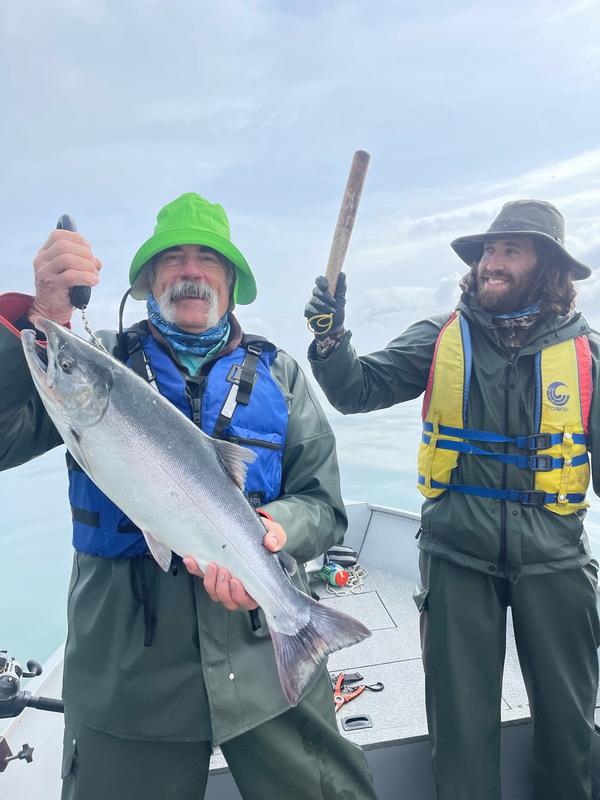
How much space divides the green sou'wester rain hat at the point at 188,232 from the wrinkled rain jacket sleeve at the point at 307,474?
54cm

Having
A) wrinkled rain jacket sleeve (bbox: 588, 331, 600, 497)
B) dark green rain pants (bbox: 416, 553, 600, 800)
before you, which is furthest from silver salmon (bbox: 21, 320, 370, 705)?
wrinkled rain jacket sleeve (bbox: 588, 331, 600, 497)

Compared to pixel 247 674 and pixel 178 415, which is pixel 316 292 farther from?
pixel 247 674

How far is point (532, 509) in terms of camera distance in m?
3.21

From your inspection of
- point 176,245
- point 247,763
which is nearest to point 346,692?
point 247,763

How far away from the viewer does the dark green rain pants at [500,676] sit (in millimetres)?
3020

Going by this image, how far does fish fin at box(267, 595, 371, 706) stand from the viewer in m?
2.03

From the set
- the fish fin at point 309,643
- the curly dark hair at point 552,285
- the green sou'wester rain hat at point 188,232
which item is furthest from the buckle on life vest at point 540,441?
the green sou'wester rain hat at point 188,232

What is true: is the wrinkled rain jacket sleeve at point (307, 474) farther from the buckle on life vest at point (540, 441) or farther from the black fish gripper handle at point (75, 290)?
the buckle on life vest at point (540, 441)

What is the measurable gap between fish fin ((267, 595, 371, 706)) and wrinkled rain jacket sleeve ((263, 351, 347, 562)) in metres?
0.31

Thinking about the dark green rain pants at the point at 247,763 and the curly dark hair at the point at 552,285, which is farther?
the curly dark hair at the point at 552,285

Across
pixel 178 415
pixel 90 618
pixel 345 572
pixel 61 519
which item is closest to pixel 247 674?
pixel 90 618

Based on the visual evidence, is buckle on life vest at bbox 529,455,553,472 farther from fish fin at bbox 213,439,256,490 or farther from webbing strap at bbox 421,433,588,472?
fish fin at bbox 213,439,256,490

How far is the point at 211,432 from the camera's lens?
2324mm

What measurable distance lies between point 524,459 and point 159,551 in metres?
2.17
